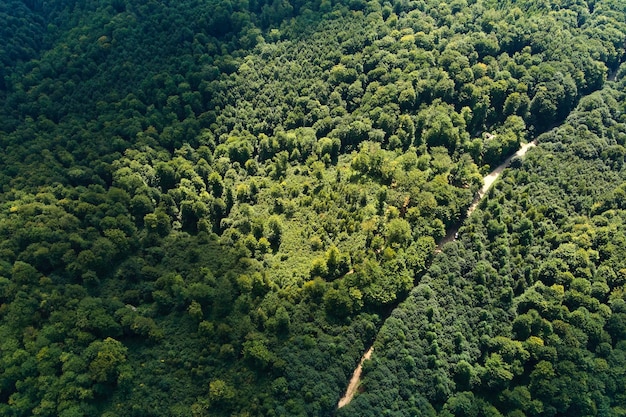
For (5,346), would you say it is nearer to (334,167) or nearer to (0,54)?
(334,167)

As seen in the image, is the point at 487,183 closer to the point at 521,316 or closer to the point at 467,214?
the point at 467,214

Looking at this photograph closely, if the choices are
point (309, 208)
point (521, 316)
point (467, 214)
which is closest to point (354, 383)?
point (521, 316)

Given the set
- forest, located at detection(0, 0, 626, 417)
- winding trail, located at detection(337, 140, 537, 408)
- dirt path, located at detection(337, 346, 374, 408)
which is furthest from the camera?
winding trail, located at detection(337, 140, 537, 408)

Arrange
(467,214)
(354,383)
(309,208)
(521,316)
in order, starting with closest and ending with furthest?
1. (354,383)
2. (521,316)
3. (309,208)
4. (467,214)

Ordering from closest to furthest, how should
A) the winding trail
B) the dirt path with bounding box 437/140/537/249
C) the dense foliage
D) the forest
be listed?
the forest → the dense foliage → the winding trail → the dirt path with bounding box 437/140/537/249

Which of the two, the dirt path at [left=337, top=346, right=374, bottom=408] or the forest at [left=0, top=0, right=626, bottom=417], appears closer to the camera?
the forest at [left=0, top=0, right=626, bottom=417]

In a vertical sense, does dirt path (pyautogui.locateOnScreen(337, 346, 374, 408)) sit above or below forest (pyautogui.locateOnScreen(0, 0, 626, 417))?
below

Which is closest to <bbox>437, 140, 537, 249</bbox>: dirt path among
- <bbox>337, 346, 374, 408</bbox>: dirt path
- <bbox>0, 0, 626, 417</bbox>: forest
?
<bbox>0, 0, 626, 417</bbox>: forest

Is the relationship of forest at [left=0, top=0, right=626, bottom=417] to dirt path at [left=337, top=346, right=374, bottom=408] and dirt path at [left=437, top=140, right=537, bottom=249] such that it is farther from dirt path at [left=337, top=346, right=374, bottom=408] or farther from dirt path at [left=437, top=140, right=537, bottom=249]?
dirt path at [left=337, top=346, right=374, bottom=408]
